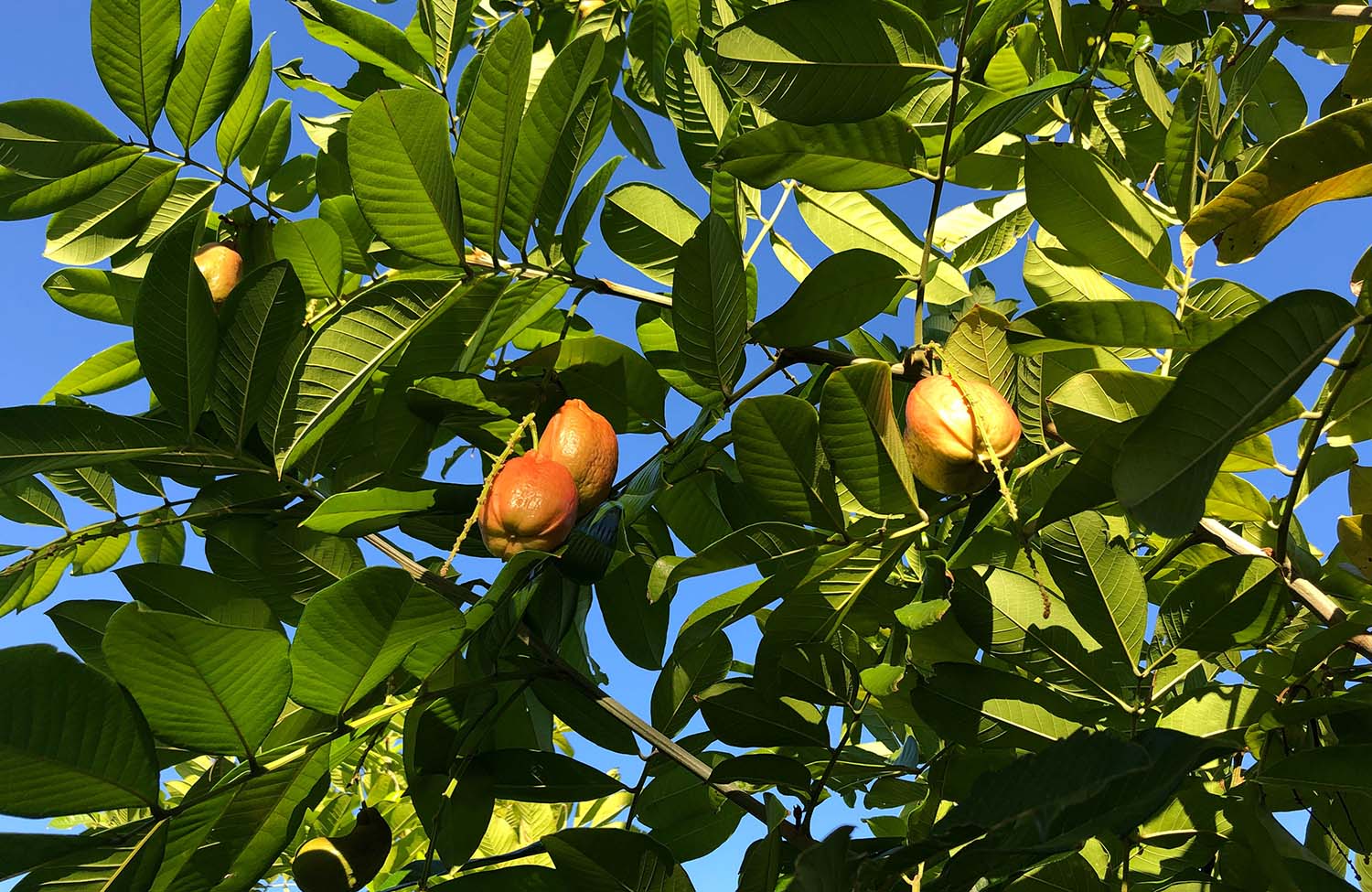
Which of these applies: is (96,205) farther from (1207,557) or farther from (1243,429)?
(1207,557)

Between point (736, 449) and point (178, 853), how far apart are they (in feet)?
2.28

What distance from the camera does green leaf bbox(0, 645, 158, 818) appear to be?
0.85m

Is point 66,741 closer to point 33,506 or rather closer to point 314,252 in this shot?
point 314,252

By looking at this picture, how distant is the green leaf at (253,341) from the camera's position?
1225 mm

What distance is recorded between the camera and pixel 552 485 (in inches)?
48.2

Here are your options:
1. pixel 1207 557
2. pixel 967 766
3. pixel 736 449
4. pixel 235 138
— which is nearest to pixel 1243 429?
pixel 736 449

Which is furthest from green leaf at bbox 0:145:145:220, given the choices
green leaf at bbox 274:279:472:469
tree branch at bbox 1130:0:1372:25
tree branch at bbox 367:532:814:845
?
tree branch at bbox 1130:0:1372:25

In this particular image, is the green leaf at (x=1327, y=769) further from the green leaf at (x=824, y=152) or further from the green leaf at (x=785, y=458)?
the green leaf at (x=824, y=152)

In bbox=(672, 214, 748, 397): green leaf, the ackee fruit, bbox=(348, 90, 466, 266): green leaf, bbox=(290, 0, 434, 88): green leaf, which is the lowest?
the ackee fruit

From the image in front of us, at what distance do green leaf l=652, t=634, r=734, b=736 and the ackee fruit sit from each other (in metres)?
0.44

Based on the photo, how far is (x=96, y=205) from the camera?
168cm

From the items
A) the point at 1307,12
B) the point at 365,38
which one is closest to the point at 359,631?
the point at 365,38

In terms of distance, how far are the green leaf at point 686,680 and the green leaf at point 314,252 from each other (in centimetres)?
78

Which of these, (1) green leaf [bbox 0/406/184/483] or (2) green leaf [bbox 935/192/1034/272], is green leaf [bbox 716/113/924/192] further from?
(1) green leaf [bbox 0/406/184/483]
